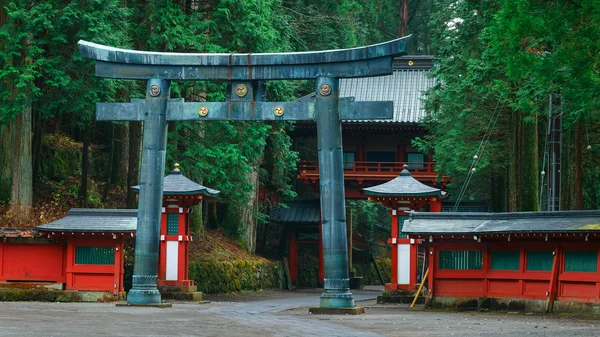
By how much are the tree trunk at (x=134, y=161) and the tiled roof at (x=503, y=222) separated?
10.2 meters

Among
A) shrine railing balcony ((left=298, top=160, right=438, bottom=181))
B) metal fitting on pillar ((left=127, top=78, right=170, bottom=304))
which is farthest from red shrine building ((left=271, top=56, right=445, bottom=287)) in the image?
metal fitting on pillar ((left=127, top=78, right=170, bottom=304))

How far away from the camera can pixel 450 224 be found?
91.7 ft

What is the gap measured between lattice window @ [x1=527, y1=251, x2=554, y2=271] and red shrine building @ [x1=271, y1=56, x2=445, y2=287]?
16.7 metres

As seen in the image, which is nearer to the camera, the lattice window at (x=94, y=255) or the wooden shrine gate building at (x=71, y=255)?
the wooden shrine gate building at (x=71, y=255)

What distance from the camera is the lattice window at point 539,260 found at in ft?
84.1

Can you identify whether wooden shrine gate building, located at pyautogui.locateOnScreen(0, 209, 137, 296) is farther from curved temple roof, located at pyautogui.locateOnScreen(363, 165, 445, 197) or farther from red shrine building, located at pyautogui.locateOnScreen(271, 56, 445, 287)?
red shrine building, located at pyautogui.locateOnScreen(271, 56, 445, 287)

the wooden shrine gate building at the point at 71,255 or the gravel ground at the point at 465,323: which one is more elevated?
the wooden shrine gate building at the point at 71,255

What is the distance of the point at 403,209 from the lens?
3306cm

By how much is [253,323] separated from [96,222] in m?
9.40

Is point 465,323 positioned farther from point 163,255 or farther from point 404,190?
point 163,255

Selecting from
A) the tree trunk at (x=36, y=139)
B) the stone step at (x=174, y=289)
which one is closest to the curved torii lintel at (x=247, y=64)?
the stone step at (x=174, y=289)

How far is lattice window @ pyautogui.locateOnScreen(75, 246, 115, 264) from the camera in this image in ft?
93.9

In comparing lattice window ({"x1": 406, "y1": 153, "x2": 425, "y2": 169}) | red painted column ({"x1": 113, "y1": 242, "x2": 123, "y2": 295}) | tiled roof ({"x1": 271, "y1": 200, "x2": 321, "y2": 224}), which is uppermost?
lattice window ({"x1": 406, "y1": 153, "x2": 425, "y2": 169})

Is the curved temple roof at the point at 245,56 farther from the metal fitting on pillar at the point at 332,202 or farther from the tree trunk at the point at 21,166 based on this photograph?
the tree trunk at the point at 21,166
